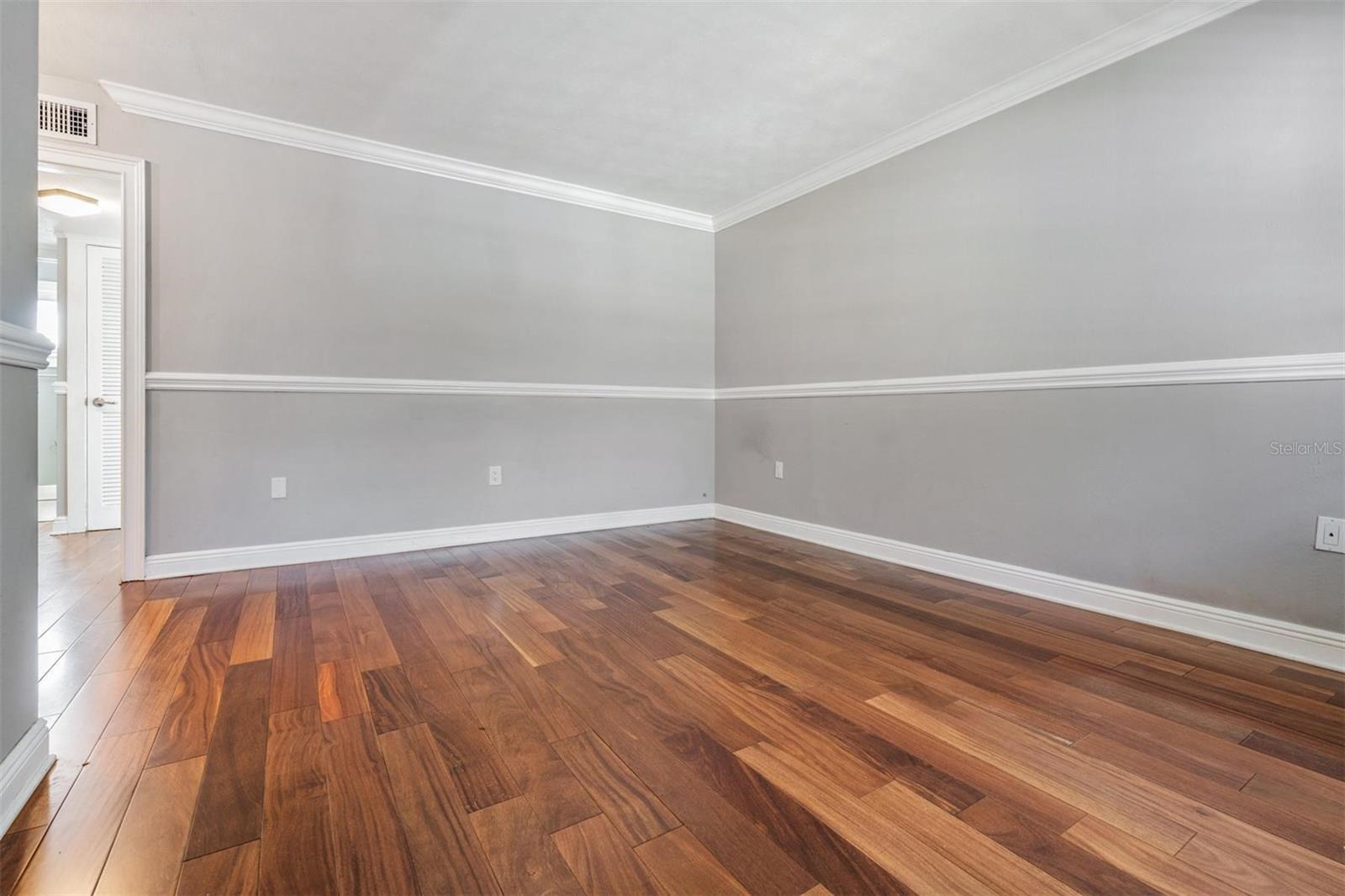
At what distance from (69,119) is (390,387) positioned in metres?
1.63

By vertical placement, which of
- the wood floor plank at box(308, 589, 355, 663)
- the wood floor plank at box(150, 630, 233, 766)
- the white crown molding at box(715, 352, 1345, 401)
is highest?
the white crown molding at box(715, 352, 1345, 401)

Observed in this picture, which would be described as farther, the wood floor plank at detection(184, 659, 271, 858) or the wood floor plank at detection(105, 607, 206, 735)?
the wood floor plank at detection(105, 607, 206, 735)

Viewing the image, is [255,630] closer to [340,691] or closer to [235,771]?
[340,691]

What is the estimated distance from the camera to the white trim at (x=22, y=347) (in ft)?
3.29

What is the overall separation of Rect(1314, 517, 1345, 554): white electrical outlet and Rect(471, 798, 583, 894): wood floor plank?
2316mm

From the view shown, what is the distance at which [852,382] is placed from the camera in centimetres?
319

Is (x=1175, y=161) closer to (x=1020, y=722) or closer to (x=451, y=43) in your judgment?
(x=1020, y=722)

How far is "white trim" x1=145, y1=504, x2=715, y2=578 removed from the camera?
2646 mm

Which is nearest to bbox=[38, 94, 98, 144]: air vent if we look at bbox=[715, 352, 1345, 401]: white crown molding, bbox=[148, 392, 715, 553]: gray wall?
bbox=[148, 392, 715, 553]: gray wall

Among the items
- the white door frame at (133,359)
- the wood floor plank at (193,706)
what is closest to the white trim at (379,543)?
the white door frame at (133,359)

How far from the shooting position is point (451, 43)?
2.18 m

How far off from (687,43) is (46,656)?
297 cm

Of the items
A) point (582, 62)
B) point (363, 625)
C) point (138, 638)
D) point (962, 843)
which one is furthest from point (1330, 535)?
point (138, 638)

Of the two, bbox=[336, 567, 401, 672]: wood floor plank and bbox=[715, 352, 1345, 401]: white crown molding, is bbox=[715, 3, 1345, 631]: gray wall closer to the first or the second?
bbox=[715, 352, 1345, 401]: white crown molding
